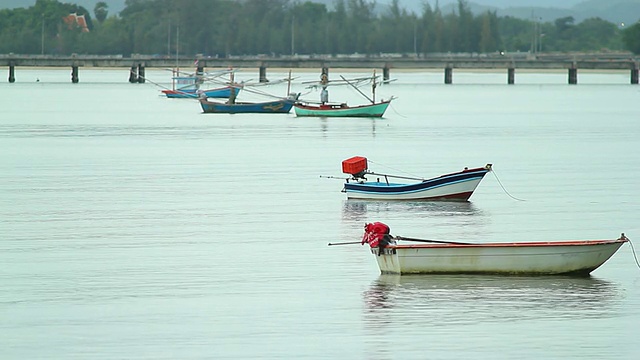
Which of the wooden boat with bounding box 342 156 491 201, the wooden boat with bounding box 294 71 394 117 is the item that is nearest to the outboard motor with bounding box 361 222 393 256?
the wooden boat with bounding box 342 156 491 201

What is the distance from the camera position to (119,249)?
1243 inches

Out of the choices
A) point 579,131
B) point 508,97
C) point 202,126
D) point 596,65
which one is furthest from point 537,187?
point 596,65

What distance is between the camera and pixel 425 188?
4062cm

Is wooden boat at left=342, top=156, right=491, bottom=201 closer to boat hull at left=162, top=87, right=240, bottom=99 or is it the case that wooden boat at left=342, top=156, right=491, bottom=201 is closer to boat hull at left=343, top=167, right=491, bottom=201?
boat hull at left=343, top=167, right=491, bottom=201

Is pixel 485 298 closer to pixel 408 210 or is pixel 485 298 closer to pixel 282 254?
pixel 282 254

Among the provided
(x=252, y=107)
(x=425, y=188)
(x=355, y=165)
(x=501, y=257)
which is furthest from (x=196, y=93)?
(x=501, y=257)

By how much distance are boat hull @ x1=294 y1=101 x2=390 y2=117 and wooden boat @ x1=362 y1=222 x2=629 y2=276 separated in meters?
70.5

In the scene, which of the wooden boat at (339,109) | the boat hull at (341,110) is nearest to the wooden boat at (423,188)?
the wooden boat at (339,109)

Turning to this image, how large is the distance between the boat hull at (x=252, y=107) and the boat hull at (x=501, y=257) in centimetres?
8048

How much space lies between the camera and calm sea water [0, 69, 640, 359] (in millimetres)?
22156

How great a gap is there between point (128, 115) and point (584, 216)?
242 feet

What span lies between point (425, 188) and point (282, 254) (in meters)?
10.7

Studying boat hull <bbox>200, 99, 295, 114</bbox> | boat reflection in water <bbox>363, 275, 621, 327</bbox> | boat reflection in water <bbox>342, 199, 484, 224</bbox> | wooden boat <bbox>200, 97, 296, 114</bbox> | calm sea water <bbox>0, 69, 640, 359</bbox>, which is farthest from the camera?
boat hull <bbox>200, 99, 295, 114</bbox>

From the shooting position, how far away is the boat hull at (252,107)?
108688 millimetres
